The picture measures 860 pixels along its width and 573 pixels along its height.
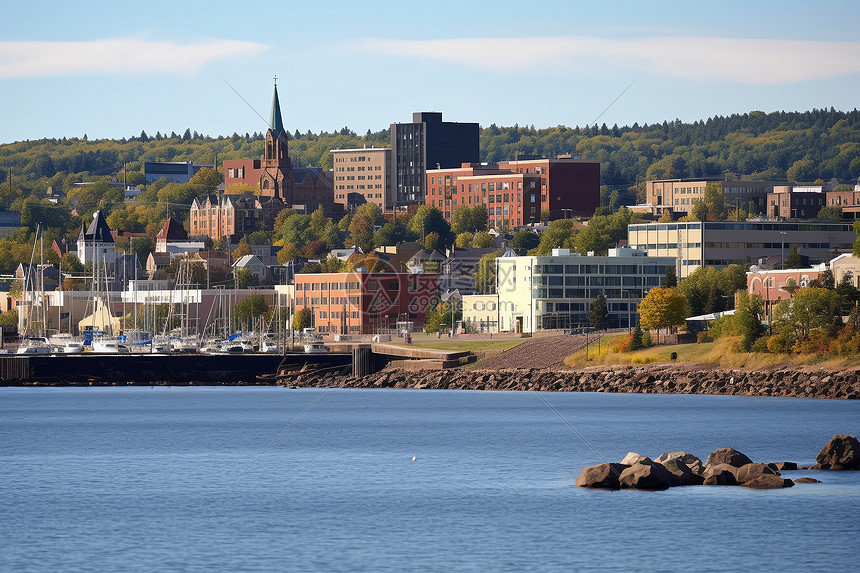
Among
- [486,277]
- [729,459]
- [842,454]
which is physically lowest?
[842,454]

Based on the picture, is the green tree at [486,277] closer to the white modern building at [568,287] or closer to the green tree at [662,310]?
the white modern building at [568,287]

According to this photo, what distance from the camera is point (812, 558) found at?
1709 inches

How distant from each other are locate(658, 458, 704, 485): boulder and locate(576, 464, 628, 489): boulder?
62.0 inches

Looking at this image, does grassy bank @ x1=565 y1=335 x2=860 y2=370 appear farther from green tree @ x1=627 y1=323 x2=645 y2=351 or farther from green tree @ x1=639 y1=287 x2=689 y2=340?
green tree @ x1=639 y1=287 x2=689 y2=340

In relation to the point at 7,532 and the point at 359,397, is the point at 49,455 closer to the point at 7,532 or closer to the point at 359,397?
the point at 7,532

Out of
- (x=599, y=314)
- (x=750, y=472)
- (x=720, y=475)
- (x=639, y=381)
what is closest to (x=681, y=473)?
(x=720, y=475)

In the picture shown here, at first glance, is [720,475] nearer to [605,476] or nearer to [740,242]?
[605,476]

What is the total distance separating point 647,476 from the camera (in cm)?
5422

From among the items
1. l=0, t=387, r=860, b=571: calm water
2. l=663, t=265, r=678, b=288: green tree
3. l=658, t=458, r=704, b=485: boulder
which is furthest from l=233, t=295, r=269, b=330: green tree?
l=658, t=458, r=704, b=485: boulder

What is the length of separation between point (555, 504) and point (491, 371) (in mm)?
71849

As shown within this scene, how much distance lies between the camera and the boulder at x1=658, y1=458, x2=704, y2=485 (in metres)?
55.3

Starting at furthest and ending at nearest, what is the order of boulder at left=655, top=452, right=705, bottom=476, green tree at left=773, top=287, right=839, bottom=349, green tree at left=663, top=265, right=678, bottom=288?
green tree at left=663, top=265, right=678, bottom=288
green tree at left=773, top=287, right=839, bottom=349
boulder at left=655, top=452, right=705, bottom=476

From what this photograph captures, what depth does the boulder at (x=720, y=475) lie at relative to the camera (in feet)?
180

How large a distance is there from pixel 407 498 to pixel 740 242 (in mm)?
121567
